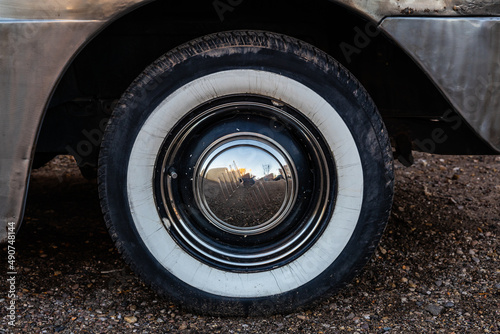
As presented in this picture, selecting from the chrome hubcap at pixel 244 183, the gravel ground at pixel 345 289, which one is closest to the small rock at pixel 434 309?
the gravel ground at pixel 345 289

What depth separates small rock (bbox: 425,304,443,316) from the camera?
2.11 metres

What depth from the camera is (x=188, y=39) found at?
2.29 metres

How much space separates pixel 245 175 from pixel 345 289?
2.21ft

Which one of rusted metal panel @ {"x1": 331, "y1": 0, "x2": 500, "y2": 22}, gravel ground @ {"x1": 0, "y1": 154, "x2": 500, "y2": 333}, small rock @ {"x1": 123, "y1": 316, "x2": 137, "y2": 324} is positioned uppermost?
rusted metal panel @ {"x1": 331, "y1": 0, "x2": 500, "y2": 22}

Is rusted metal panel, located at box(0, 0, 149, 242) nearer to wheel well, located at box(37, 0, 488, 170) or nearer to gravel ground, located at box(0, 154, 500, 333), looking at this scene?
wheel well, located at box(37, 0, 488, 170)

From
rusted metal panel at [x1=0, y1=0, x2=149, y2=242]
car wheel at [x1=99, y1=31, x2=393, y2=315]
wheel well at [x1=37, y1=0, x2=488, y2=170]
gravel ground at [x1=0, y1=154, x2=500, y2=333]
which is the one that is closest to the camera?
rusted metal panel at [x1=0, y1=0, x2=149, y2=242]

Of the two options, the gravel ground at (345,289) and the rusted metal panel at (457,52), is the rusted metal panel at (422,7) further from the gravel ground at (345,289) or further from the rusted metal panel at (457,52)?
the gravel ground at (345,289)

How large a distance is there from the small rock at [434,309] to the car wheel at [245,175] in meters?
0.36

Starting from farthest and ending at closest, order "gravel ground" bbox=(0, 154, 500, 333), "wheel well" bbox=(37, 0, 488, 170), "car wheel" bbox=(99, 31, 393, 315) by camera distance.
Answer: "wheel well" bbox=(37, 0, 488, 170) → "gravel ground" bbox=(0, 154, 500, 333) → "car wheel" bbox=(99, 31, 393, 315)

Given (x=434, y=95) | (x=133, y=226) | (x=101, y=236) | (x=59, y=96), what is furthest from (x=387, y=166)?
(x=101, y=236)

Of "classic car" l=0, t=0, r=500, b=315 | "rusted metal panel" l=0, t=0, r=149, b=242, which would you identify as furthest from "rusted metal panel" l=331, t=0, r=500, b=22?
"rusted metal panel" l=0, t=0, r=149, b=242

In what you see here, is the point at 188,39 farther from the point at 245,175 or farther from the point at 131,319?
the point at 131,319

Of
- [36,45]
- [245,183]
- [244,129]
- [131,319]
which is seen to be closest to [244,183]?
[245,183]

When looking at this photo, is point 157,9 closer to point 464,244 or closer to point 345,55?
point 345,55
